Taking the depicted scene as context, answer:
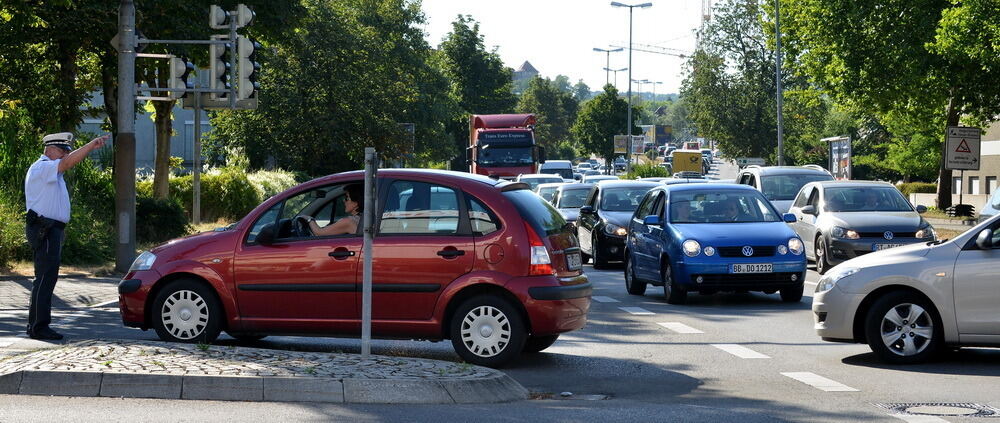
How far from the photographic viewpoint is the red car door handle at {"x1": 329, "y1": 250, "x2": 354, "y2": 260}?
34.7 feet

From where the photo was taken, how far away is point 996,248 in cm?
1040

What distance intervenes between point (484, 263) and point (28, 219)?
3.95 meters

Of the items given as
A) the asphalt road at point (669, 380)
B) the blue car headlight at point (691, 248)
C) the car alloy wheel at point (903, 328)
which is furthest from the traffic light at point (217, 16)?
the car alloy wheel at point (903, 328)

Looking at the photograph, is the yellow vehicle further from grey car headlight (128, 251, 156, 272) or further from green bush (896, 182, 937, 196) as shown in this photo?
grey car headlight (128, 251, 156, 272)

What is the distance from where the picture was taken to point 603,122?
317 ft

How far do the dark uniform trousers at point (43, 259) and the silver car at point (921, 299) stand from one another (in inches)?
251

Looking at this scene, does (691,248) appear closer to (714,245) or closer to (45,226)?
(714,245)

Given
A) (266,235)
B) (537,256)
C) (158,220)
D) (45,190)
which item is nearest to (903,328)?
(537,256)

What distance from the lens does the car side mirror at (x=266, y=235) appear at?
10742mm

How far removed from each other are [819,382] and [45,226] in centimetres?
635

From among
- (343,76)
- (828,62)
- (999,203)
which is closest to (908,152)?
(828,62)

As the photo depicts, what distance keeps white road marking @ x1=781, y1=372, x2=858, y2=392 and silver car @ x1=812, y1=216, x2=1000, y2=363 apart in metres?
0.88

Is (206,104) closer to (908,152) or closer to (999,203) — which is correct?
(999,203)

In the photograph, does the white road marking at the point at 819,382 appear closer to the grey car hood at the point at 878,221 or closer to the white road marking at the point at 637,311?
the white road marking at the point at 637,311
